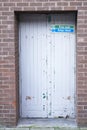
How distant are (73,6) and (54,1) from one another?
1.26 ft

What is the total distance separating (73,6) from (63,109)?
224 cm

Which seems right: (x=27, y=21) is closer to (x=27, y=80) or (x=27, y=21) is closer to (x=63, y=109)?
(x=27, y=80)

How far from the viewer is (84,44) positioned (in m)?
6.23

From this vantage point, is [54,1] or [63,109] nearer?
[54,1]

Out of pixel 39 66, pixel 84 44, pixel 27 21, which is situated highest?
pixel 27 21

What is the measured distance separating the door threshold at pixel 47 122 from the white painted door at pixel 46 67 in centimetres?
16

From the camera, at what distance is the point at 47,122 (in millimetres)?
6672

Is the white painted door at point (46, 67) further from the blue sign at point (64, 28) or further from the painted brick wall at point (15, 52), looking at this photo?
the painted brick wall at point (15, 52)

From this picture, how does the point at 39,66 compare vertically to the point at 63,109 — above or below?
above

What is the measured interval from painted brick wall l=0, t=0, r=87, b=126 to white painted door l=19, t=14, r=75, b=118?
39cm

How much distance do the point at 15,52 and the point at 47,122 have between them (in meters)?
1.62

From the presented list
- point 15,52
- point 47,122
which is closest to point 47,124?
point 47,122

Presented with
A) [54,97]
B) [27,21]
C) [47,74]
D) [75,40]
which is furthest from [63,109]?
[27,21]

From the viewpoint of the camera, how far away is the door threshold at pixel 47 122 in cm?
648
